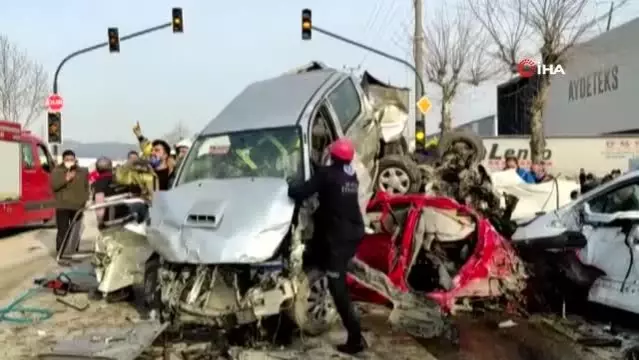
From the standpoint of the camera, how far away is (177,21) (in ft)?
80.3

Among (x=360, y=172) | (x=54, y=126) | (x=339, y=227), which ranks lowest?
(x=339, y=227)

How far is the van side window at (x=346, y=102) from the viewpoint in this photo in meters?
9.62

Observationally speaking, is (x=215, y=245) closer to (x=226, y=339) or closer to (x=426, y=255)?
(x=226, y=339)

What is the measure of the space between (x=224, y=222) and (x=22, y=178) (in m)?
12.5

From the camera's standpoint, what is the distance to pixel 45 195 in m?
18.8

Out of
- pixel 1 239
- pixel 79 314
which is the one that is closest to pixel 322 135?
pixel 79 314

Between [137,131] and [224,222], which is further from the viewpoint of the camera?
[137,131]

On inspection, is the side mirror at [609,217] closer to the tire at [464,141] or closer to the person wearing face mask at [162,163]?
the tire at [464,141]

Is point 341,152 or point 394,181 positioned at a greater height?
point 341,152

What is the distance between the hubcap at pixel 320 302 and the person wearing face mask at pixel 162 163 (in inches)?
199

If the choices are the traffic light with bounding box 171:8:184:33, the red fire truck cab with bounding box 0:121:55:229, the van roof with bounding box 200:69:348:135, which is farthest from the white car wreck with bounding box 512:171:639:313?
the traffic light with bounding box 171:8:184:33

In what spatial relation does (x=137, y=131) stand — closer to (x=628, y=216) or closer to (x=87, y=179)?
(x=87, y=179)

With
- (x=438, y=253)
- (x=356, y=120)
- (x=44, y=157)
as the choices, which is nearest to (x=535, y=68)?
(x=44, y=157)

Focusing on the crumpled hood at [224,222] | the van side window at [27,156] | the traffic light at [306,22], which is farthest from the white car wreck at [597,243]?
the traffic light at [306,22]
